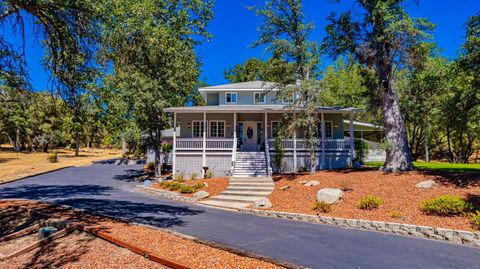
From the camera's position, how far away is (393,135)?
49.2 feet

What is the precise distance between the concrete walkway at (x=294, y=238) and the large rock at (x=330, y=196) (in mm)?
2109

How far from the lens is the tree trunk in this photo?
14586 mm

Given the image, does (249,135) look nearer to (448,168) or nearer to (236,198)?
(236,198)

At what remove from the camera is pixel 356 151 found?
23.4 m

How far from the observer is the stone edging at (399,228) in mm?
7453

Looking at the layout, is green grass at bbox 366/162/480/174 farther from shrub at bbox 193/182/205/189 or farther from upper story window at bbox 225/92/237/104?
upper story window at bbox 225/92/237/104

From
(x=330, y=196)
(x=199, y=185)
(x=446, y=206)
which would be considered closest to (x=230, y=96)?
(x=199, y=185)

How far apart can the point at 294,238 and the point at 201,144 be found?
1370 cm

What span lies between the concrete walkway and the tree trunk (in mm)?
7317

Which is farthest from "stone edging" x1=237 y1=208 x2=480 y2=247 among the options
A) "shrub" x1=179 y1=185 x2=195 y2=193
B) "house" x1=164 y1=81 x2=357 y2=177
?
"house" x1=164 y1=81 x2=357 y2=177

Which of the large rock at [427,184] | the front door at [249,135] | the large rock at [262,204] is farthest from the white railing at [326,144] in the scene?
the large rock at [427,184]

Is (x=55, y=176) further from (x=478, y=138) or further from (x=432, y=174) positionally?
(x=478, y=138)

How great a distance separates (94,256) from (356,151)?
21.4 meters

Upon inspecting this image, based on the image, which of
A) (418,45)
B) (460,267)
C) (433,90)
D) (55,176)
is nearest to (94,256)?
(460,267)
